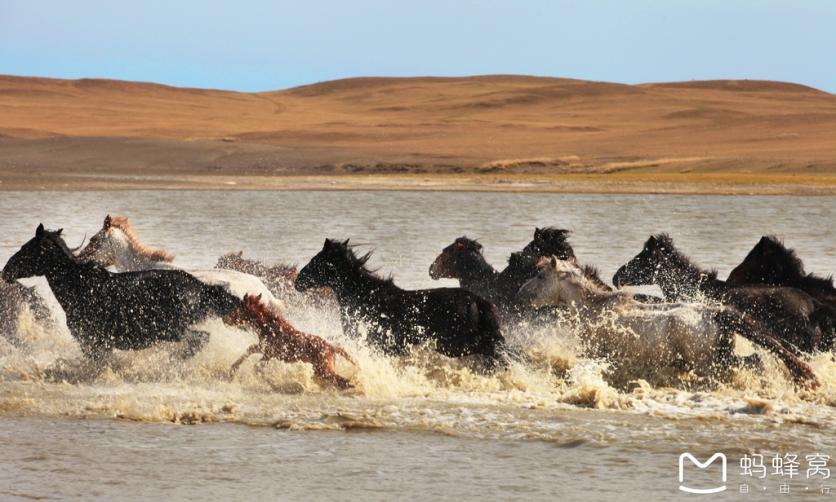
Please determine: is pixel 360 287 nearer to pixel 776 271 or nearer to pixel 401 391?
pixel 401 391

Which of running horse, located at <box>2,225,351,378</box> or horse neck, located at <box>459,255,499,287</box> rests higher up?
horse neck, located at <box>459,255,499,287</box>

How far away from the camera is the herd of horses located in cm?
880

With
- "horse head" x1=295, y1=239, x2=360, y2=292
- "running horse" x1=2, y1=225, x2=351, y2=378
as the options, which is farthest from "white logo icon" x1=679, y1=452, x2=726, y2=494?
"horse head" x1=295, y1=239, x2=360, y2=292

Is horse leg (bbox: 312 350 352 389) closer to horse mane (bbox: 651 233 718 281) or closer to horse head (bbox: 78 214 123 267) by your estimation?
horse head (bbox: 78 214 123 267)

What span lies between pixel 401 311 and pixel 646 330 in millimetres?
1649

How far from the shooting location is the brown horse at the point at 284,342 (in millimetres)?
8820

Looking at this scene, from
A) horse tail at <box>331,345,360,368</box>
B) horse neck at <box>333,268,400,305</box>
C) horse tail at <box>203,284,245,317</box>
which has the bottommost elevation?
horse tail at <box>331,345,360,368</box>

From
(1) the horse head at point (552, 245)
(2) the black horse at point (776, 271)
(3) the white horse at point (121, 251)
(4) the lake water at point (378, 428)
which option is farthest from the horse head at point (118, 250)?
(2) the black horse at point (776, 271)

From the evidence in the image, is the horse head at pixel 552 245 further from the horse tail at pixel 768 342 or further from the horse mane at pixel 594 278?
the horse tail at pixel 768 342

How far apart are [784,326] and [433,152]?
38.9 m

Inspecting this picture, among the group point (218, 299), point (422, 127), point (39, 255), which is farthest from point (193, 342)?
point (422, 127)

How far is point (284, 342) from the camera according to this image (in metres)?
8.82

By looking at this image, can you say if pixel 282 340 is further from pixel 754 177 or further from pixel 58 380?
pixel 754 177

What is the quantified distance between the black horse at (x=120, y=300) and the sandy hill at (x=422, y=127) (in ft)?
96.6
